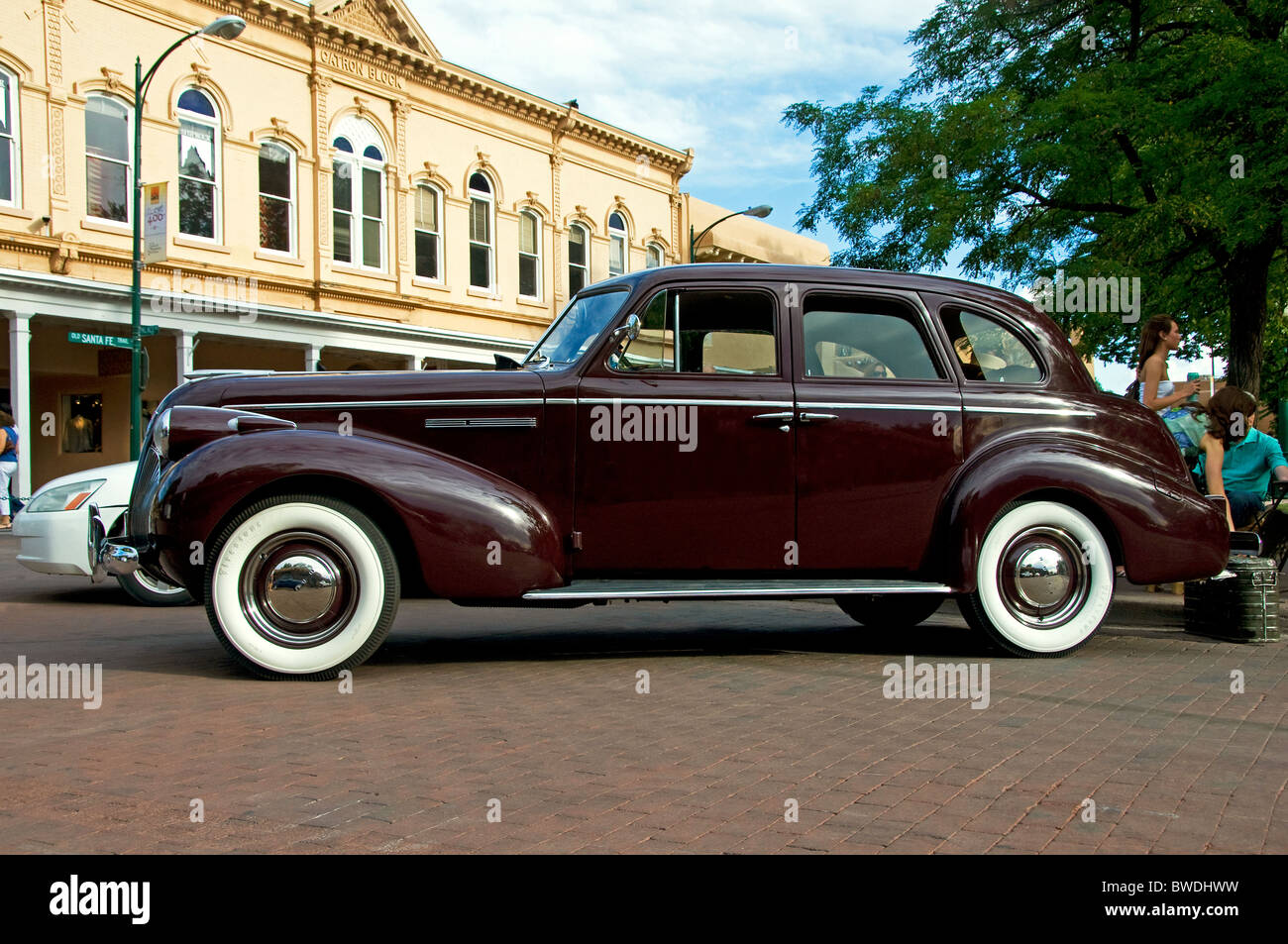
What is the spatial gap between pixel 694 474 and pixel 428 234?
72.9ft

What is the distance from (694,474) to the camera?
5.60 m

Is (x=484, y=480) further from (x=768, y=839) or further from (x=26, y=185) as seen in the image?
(x=26, y=185)

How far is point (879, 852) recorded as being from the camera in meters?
2.84

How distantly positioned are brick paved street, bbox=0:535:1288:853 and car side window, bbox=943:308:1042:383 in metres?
1.52

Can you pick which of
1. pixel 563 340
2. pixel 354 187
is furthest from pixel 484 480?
pixel 354 187

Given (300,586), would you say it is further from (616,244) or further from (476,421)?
(616,244)

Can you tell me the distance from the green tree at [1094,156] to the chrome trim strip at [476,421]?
8.63 m

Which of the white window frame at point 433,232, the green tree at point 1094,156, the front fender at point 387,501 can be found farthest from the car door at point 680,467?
the white window frame at point 433,232

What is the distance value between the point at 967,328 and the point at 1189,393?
2806mm

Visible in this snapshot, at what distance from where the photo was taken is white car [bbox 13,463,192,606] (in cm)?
825

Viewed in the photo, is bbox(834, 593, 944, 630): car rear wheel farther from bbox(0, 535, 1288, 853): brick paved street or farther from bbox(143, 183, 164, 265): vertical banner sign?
bbox(143, 183, 164, 265): vertical banner sign

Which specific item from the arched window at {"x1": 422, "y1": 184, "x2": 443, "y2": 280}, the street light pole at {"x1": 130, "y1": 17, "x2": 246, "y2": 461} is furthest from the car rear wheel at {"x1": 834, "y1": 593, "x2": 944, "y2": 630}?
the arched window at {"x1": 422, "y1": 184, "x2": 443, "y2": 280}

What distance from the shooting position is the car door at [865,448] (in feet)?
18.7
